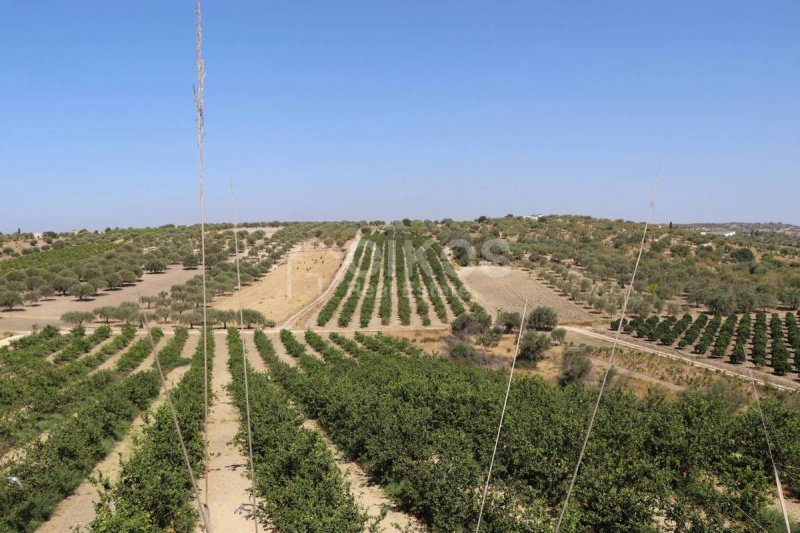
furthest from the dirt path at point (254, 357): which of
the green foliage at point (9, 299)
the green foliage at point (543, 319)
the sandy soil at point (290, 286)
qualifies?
the green foliage at point (9, 299)

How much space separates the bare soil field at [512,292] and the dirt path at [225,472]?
80.4 feet

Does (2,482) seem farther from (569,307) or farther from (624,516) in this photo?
(569,307)

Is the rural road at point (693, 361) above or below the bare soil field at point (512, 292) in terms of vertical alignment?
below

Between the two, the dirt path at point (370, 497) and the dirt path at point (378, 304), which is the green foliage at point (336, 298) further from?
the dirt path at point (370, 497)

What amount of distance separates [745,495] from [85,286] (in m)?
51.4

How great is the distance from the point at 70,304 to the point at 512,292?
42646 millimetres

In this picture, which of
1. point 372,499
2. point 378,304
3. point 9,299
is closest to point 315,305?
point 378,304

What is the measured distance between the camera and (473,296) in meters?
48.7

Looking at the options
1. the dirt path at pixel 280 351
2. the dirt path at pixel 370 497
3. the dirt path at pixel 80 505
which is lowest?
the dirt path at pixel 280 351

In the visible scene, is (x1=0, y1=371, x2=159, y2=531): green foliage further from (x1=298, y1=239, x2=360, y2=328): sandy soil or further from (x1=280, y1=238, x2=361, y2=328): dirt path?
(x1=280, y1=238, x2=361, y2=328): dirt path

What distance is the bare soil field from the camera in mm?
43000

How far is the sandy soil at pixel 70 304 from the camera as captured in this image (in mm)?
36562

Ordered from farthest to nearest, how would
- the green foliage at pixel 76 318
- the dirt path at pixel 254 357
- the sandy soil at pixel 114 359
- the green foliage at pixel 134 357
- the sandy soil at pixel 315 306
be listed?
the sandy soil at pixel 315 306, the green foliage at pixel 76 318, the dirt path at pixel 254 357, the sandy soil at pixel 114 359, the green foliage at pixel 134 357

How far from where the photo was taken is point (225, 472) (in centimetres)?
1357
